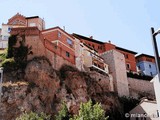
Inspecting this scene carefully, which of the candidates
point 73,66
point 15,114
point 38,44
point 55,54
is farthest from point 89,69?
point 15,114

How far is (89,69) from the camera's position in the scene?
204 ft

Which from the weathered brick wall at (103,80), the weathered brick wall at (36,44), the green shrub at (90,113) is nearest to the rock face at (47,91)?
the weathered brick wall at (36,44)

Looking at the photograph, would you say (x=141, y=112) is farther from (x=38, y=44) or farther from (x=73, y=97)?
(x=38, y=44)

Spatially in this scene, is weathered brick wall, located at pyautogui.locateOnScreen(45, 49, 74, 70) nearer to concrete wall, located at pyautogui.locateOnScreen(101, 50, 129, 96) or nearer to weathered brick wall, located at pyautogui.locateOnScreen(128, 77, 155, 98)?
concrete wall, located at pyautogui.locateOnScreen(101, 50, 129, 96)

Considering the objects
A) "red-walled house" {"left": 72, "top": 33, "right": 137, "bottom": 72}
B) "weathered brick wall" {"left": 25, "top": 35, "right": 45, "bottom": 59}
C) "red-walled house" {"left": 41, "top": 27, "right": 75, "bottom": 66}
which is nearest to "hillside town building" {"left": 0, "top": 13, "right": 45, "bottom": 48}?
"red-walled house" {"left": 72, "top": 33, "right": 137, "bottom": 72}

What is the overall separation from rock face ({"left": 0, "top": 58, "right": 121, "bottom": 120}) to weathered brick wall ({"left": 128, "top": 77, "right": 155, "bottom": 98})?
606 inches

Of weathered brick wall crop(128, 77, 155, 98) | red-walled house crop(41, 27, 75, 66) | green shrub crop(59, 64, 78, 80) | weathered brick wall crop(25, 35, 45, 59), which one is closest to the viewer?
weathered brick wall crop(25, 35, 45, 59)

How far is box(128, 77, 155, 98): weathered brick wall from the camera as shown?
72.4 meters

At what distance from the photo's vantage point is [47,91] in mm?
46312

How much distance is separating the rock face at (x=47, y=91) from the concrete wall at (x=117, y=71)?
10015 millimetres

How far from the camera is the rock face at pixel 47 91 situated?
4253cm

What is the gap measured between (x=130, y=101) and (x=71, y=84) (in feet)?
57.8

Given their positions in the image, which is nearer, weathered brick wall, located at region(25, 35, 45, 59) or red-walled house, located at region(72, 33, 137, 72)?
weathered brick wall, located at region(25, 35, 45, 59)

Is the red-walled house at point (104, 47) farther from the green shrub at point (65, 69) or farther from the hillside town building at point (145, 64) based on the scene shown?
the green shrub at point (65, 69)
